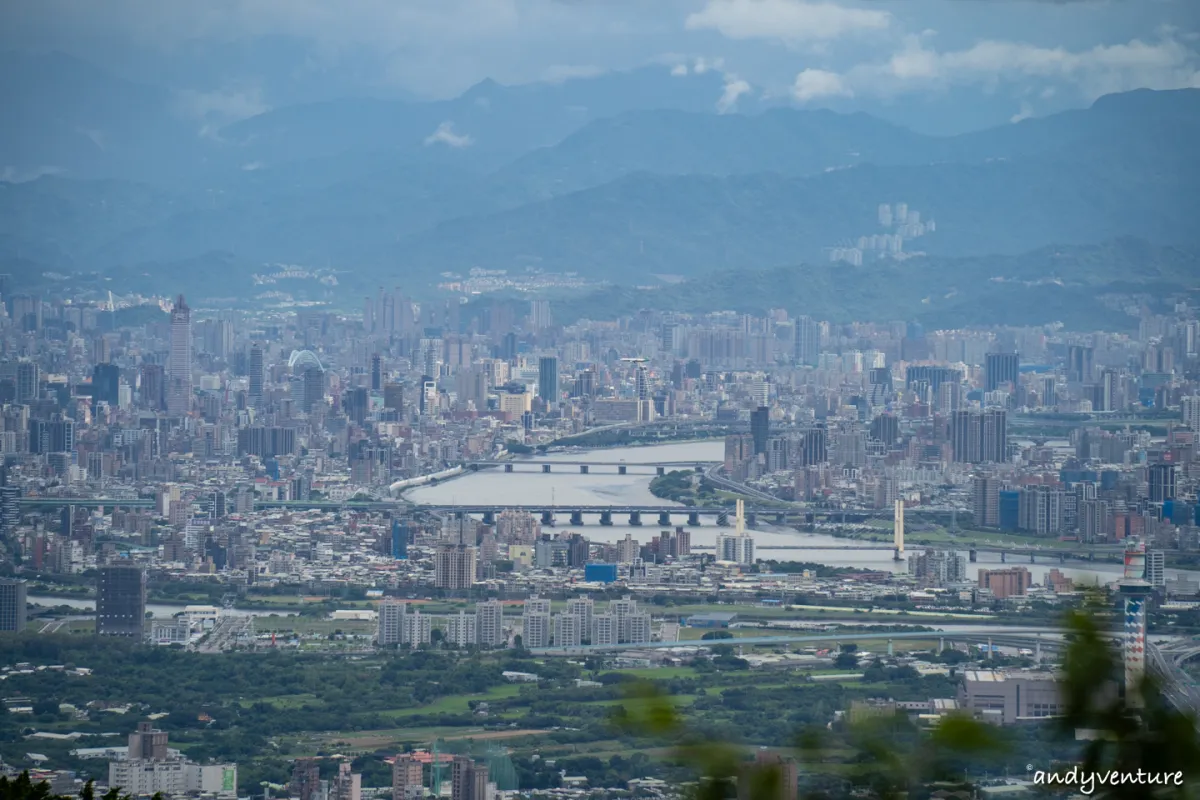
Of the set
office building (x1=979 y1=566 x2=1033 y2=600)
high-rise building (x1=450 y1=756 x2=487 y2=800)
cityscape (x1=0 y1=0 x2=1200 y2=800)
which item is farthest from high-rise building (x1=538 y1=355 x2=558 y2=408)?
high-rise building (x1=450 y1=756 x2=487 y2=800)

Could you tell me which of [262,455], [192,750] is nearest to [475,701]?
[192,750]

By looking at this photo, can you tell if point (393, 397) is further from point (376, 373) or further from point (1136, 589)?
point (1136, 589)

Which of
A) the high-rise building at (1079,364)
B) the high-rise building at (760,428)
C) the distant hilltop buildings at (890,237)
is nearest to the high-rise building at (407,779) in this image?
the high-rise building at (760,428)

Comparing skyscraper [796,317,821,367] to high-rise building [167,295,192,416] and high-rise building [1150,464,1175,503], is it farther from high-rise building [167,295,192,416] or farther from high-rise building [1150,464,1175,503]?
high-rise building [1150,464,1175,503]

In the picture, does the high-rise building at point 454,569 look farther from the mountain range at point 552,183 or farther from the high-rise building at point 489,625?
the mountain range at point 552,183

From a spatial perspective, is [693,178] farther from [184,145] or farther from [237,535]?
[237,535]

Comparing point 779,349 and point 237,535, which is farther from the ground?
point 779,349
